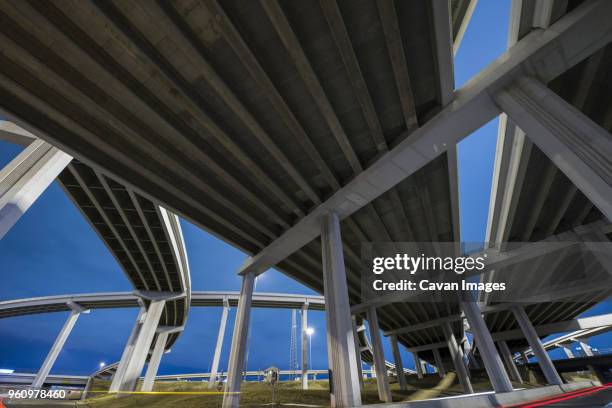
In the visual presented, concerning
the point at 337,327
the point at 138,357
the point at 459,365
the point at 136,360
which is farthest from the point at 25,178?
the point at 459,365

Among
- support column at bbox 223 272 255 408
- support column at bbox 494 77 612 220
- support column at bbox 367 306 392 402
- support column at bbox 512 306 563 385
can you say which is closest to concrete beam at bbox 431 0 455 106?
support column at bbox 494 77 612 220

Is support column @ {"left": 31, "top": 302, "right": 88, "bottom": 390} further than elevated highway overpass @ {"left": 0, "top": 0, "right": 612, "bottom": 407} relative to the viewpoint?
Yes

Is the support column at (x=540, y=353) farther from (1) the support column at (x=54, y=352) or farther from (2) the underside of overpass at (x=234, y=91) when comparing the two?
(1) the support column at (x=54, y=352)

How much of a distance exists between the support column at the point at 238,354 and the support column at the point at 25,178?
10216mm

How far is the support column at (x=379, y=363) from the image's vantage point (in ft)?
60.7

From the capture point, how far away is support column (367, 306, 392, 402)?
1852 cm

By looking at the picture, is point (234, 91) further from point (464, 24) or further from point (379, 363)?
point (379, 363)

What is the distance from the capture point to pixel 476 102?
7.49 metres

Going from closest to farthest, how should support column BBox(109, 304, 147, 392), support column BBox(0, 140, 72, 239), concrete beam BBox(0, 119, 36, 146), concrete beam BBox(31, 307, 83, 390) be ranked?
support column BBox(0, 140, 72, 239), concrete beam BBox(0, 119, 36, 146), support column BBox(109, 304, 147, 392), concrete beam BBox(31, 307, 83, 390)

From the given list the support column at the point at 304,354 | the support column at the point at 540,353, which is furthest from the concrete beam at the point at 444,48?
the support column at the point at 304,354

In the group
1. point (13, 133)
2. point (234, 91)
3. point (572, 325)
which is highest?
point (13, 133)

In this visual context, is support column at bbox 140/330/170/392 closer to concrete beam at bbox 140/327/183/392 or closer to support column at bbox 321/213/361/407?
concrete beam at bbox 140/327/183/392

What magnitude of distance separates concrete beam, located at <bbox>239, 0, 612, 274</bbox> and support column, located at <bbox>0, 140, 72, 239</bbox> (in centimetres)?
1128

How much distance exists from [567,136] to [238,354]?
14.6m
